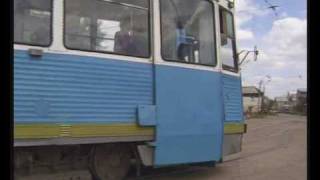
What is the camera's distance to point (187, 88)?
239 inches

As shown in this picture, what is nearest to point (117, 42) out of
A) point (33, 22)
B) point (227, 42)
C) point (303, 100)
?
point (33, 22)

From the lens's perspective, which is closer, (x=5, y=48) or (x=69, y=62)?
(x=5, y=48)

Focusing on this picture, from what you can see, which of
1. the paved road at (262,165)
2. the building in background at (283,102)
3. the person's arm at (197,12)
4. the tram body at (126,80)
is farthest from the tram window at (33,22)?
the paved road at (262,165)

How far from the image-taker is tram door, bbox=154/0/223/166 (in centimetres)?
581

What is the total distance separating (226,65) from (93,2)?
91.0 inches

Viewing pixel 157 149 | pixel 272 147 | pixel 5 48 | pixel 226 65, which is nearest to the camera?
pixel 5 48

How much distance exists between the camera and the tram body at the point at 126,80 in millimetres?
4723

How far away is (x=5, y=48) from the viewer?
221cm

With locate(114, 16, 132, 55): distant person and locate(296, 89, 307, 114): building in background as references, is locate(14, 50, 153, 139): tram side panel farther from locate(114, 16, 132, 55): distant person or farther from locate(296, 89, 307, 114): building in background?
locate(296, 89, 307, 114): building in background

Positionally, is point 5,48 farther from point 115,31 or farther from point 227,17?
point 227,17

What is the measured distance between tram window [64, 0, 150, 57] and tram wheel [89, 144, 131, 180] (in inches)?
39.0

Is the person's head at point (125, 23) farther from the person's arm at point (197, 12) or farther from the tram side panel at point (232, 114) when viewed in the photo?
the tram side panel at point (232, 114)

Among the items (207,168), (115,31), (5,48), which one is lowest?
(207,168)
